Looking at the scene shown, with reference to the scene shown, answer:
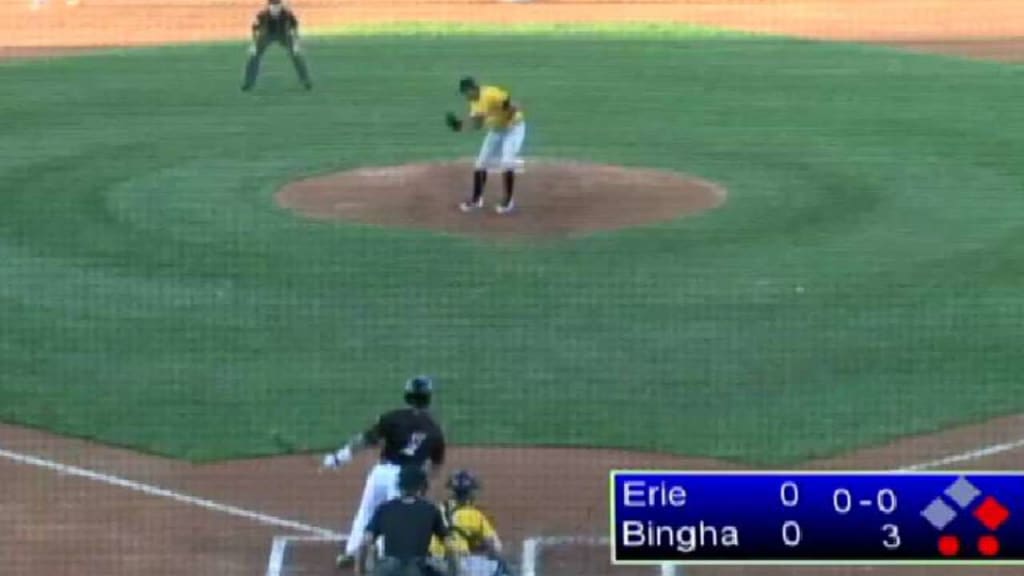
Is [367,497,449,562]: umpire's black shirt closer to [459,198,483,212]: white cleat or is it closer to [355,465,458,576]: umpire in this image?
[355,465,458,576]: umpire

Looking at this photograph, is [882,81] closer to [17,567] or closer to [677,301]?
[677,301]

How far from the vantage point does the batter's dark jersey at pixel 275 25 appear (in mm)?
20922

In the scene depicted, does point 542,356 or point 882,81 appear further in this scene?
point 882,81

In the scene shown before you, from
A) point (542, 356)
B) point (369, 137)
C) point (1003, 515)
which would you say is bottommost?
point (1003, 515)

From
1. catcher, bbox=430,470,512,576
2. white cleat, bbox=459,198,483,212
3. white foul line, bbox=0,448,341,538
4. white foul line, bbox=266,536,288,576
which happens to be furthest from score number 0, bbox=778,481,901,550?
white cleat, bbox=459,198,483,212

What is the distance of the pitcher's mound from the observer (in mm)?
14797

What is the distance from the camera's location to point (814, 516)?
6.98 m

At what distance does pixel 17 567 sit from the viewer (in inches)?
332

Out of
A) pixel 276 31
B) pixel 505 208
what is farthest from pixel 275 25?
pixel 505 208

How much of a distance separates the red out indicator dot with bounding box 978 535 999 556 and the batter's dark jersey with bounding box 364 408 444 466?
2.12 m

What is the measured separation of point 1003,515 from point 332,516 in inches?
120

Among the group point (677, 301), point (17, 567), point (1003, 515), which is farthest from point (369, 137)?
point (1003, 515)

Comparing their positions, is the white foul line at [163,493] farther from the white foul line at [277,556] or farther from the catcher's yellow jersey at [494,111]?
the catcher's yellow jersey at [494,111]

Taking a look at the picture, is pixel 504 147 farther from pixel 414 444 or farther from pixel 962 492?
pixel 962 492
